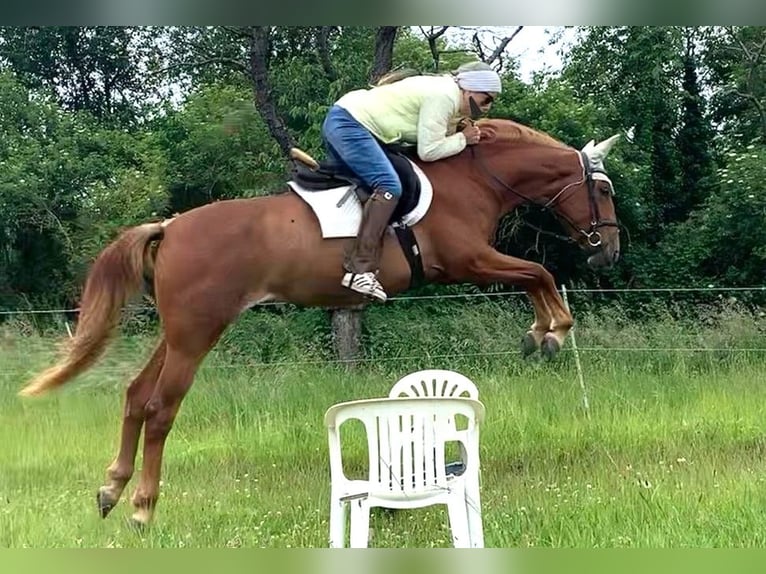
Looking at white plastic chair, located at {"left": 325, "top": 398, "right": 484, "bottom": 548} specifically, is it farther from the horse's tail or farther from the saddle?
the horse's tail

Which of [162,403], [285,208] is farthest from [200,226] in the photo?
[162,403]

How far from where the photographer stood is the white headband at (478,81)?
4332 millimetres

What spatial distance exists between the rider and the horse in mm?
111

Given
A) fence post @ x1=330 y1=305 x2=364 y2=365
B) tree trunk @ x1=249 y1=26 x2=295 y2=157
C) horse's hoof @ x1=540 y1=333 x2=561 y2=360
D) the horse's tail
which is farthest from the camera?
fence post @ x1=330 y1=305 x2=364 y2=365

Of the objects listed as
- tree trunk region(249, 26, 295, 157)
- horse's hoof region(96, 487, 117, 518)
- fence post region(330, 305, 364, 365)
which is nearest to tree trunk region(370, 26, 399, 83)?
tree trunk region(249, 26, 295, 157)

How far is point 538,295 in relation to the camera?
14.1 feet

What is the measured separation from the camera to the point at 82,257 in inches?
375

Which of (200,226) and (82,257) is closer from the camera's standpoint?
(200,226)

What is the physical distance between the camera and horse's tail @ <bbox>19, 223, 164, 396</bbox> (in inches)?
177

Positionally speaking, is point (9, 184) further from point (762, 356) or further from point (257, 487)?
point (762, 356)

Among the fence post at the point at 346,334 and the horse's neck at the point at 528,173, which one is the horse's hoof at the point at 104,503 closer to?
the horse's neck at the point at 528,173

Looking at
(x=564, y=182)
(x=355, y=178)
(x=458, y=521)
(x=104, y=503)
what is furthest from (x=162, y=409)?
(x=564, y=182)
